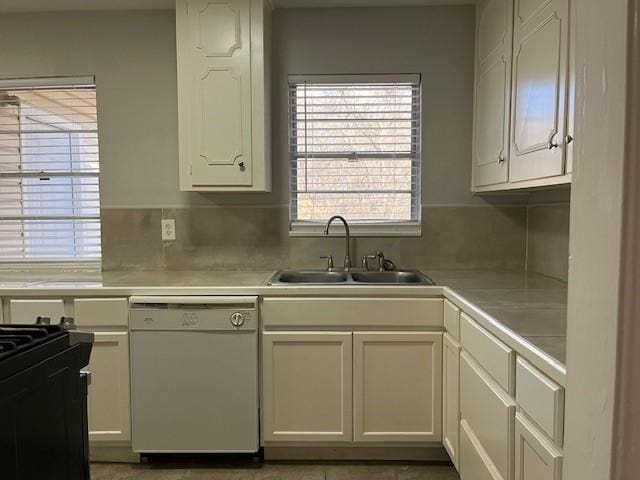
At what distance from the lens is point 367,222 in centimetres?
271

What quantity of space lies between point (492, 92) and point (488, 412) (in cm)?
150

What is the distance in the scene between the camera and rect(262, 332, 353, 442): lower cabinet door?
7.02 feet

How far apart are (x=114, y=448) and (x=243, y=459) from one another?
0.64 meters

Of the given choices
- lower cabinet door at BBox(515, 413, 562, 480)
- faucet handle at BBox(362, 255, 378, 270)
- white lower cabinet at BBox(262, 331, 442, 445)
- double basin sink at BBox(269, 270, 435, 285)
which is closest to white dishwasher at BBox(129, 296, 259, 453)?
white lower cabinet at BBox(262, 331, 442, 445)

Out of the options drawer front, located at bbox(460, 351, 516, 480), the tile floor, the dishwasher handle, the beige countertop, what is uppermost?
the beige countertop

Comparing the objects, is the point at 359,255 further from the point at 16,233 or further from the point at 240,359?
the point at 16,233

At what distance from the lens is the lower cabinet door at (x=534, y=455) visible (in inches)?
41.1

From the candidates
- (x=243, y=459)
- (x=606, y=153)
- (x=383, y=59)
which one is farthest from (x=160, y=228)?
(x=606, y=153)

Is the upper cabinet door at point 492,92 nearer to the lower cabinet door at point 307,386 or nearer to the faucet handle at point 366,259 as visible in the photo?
the faucet handle at point 366,259

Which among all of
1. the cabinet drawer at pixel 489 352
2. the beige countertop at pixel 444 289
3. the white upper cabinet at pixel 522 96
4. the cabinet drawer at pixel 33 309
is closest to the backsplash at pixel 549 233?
the beige countertop at pixel 444 289

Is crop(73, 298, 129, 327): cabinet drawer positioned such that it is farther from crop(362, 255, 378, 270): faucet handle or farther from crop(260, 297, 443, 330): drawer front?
crop(362, 255, 378, 270): faucet handle

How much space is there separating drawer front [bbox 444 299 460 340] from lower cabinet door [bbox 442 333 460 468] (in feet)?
0.11

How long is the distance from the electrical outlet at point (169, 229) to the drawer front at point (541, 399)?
2.04 m

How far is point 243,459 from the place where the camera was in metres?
2.27
